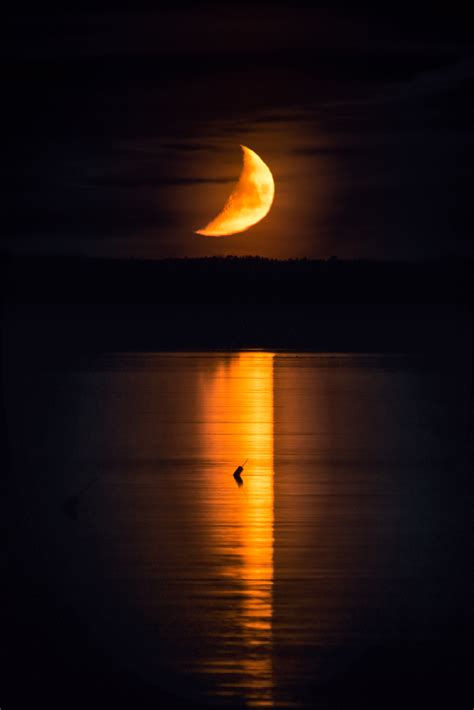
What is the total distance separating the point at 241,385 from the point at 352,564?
66.7 ft

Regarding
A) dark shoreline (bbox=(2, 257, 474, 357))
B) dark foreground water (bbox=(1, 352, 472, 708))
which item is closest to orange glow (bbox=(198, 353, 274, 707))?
dark foreground water (bbox=(1, 352, 472, 708))

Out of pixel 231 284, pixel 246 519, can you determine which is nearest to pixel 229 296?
pixel 231 284

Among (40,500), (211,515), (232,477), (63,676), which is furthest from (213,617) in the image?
(232,477)

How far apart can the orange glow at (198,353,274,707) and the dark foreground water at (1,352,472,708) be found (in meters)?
0.03

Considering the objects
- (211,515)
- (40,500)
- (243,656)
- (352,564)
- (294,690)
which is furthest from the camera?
(40,500)

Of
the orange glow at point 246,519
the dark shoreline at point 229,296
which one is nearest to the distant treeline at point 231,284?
the dark shoreline at point 229,296

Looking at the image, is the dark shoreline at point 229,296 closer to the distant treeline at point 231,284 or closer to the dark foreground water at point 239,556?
the distant treeline at point 231,284

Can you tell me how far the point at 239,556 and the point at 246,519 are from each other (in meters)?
1.96

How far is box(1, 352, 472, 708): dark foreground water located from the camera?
7.54 meters

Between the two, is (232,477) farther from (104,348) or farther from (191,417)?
(104,348)

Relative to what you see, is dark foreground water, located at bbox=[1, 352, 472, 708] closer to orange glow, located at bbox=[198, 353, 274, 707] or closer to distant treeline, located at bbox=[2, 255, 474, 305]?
orange glow, located at bbox=[198, 353, 274, 707]

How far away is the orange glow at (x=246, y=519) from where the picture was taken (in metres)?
7.73

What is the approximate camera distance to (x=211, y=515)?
1327 centimetres

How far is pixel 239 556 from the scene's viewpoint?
11.1 m
